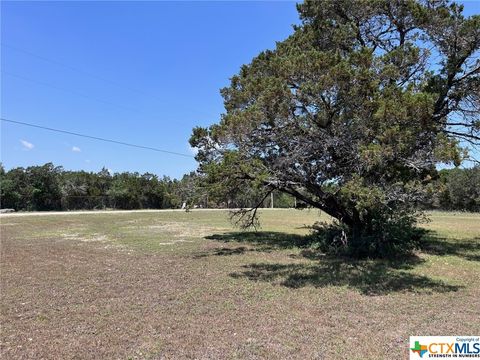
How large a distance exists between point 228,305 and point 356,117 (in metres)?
4.78

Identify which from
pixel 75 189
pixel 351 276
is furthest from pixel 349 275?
pixel 75 189

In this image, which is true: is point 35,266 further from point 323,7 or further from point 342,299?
point 323,7

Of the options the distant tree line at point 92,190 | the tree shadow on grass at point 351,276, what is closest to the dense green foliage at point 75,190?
the distant tree line at point 92,190

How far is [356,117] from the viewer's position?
855cm

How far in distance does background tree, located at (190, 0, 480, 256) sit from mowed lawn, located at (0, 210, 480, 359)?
5.95ft

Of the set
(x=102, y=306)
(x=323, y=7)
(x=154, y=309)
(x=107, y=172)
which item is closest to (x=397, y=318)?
(x=154, y=309)

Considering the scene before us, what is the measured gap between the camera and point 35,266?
33.1 feet

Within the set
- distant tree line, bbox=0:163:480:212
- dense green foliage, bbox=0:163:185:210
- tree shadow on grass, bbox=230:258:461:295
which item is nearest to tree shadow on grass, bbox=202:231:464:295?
tree shadow on grass, bbox=230:258:461:295

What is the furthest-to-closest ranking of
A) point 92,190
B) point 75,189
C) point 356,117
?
point 92,190
point 75,189
point 356,117

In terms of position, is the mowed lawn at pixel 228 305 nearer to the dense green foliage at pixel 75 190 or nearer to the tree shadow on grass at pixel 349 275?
the tree shadow on grass at pixel 349 275

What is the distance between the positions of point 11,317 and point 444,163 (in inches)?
320

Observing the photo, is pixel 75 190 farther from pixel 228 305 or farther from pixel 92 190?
pixel 228 305

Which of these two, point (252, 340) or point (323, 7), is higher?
point (323, 7)

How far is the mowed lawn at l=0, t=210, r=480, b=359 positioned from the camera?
461 cm
